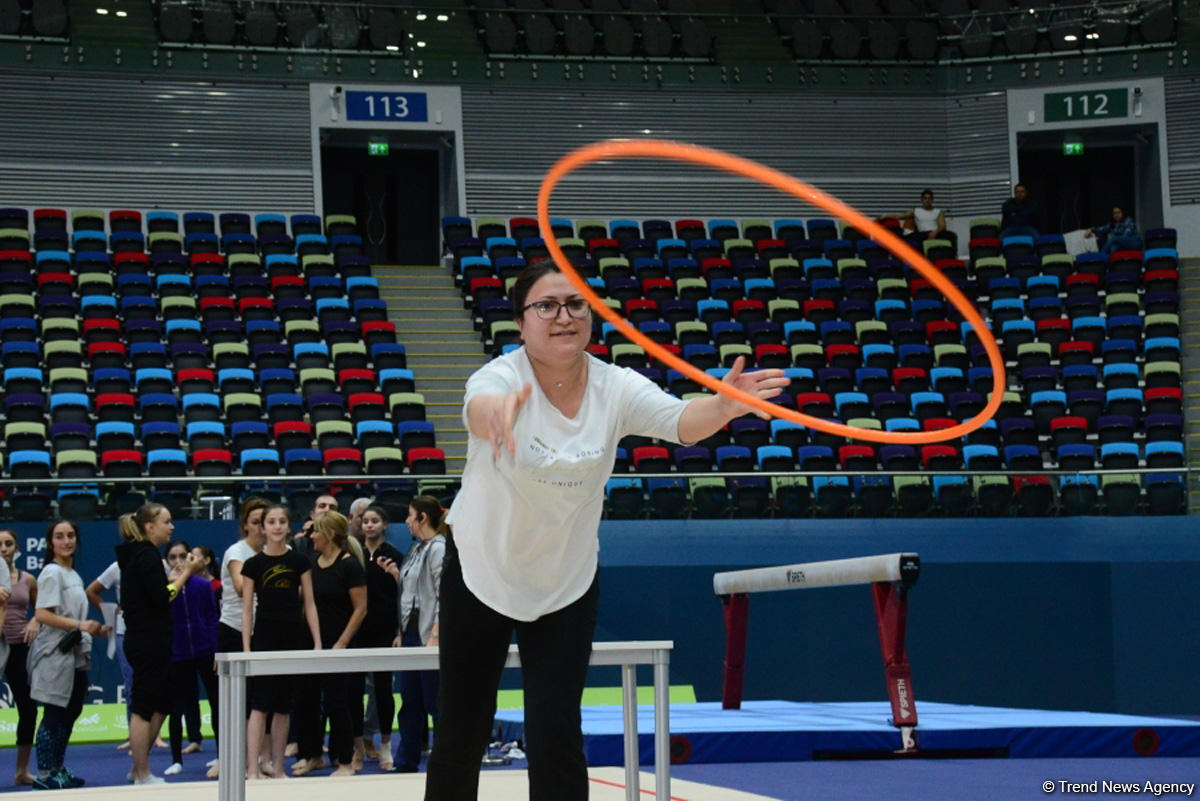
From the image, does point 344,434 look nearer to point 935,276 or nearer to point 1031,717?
point 1031,717

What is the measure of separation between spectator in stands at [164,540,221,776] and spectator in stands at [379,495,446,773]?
1.27 m

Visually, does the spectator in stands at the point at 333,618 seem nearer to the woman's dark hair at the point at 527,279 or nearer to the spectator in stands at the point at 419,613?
the spectator in stands at the point at 419,613

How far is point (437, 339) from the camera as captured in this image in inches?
736

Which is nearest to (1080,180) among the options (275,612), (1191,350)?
(1191,350)

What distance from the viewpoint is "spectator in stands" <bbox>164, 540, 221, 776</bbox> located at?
8773mm

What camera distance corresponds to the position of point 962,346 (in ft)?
57.0

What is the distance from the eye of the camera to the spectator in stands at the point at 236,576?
335 inches

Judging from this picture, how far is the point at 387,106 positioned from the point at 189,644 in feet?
44.2

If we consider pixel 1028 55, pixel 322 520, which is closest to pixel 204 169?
pixel 1028 55

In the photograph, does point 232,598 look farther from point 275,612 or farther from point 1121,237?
point 1121,237

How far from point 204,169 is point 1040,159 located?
504 inches

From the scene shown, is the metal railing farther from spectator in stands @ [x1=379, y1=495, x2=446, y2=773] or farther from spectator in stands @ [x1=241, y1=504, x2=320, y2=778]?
spectator in stands @ [x1=241, y1=504, x2=320, y2=778]

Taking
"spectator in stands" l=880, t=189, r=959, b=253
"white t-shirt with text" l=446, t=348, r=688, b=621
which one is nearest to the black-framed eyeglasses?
"white t-shirt with text" l=446, t=348, r=688, b=621

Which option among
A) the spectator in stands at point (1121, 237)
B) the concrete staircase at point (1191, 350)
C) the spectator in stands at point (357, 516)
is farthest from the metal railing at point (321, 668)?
the spectator in stands at point (1121, 237)
